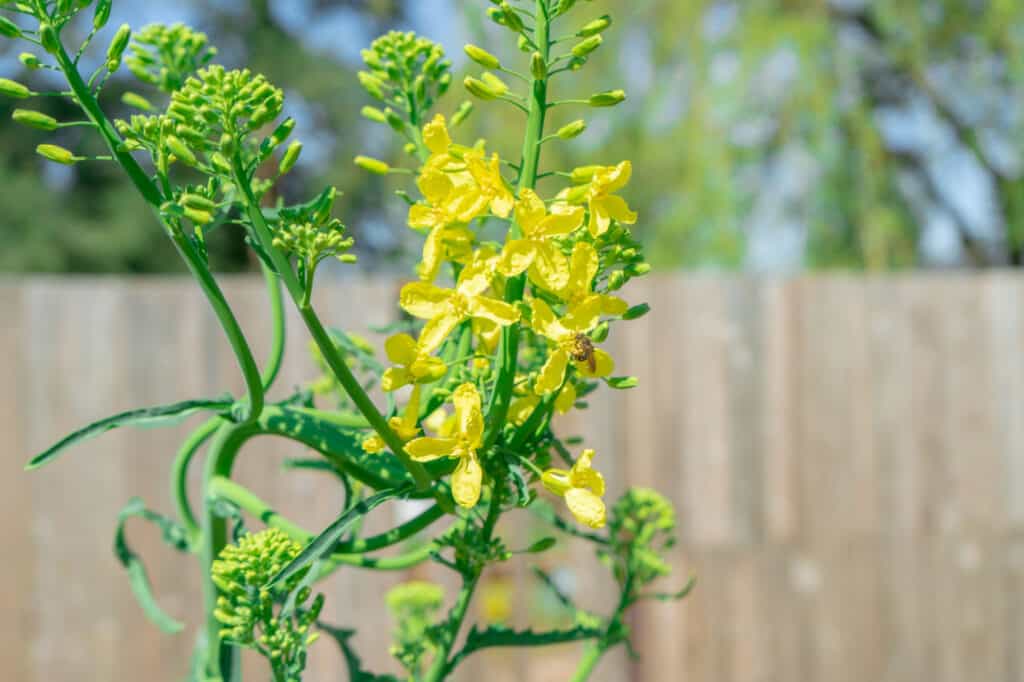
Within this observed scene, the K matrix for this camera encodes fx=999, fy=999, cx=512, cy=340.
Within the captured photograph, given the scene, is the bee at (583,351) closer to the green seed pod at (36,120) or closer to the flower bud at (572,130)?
the flower bud at (572,130)

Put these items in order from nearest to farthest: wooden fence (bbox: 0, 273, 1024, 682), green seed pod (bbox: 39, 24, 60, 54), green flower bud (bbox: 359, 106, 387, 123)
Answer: green seed pod (bbox: 39, 24, 60, 54), green flower bud (bbox: 359, 106, 387, 123), wooden fence (bbox: 0, 273, 1024, 682)

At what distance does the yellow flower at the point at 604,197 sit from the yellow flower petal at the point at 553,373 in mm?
41

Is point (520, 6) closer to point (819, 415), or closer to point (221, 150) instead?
point (221, 150)

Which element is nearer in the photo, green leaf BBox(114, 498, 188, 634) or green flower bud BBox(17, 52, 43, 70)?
green flower bud BBox(17, 52, 43, 70)

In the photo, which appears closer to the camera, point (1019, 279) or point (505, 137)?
point (1019, 279)

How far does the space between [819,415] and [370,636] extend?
1283 millimetres

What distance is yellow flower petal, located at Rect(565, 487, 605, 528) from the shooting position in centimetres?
31

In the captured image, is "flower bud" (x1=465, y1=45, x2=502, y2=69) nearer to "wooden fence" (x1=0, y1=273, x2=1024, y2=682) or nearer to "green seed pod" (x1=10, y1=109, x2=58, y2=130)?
"green seed pod" (x1=10, y1=109, x2=58, y2=130)

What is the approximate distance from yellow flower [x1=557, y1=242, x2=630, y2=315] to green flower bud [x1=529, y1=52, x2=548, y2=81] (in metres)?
0.05

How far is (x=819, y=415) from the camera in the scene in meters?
2.63

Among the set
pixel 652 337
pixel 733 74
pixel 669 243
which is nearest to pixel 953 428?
pixel 652 337

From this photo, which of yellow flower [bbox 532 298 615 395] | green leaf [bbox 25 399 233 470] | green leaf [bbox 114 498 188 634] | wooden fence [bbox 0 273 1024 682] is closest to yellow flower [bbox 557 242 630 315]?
yellow flower [bbox 532 298 615 395]

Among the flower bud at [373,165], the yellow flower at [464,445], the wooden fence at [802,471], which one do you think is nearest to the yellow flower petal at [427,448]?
the yellow flower at [464,445]

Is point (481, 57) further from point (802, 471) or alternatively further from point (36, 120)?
point (802, 471)
